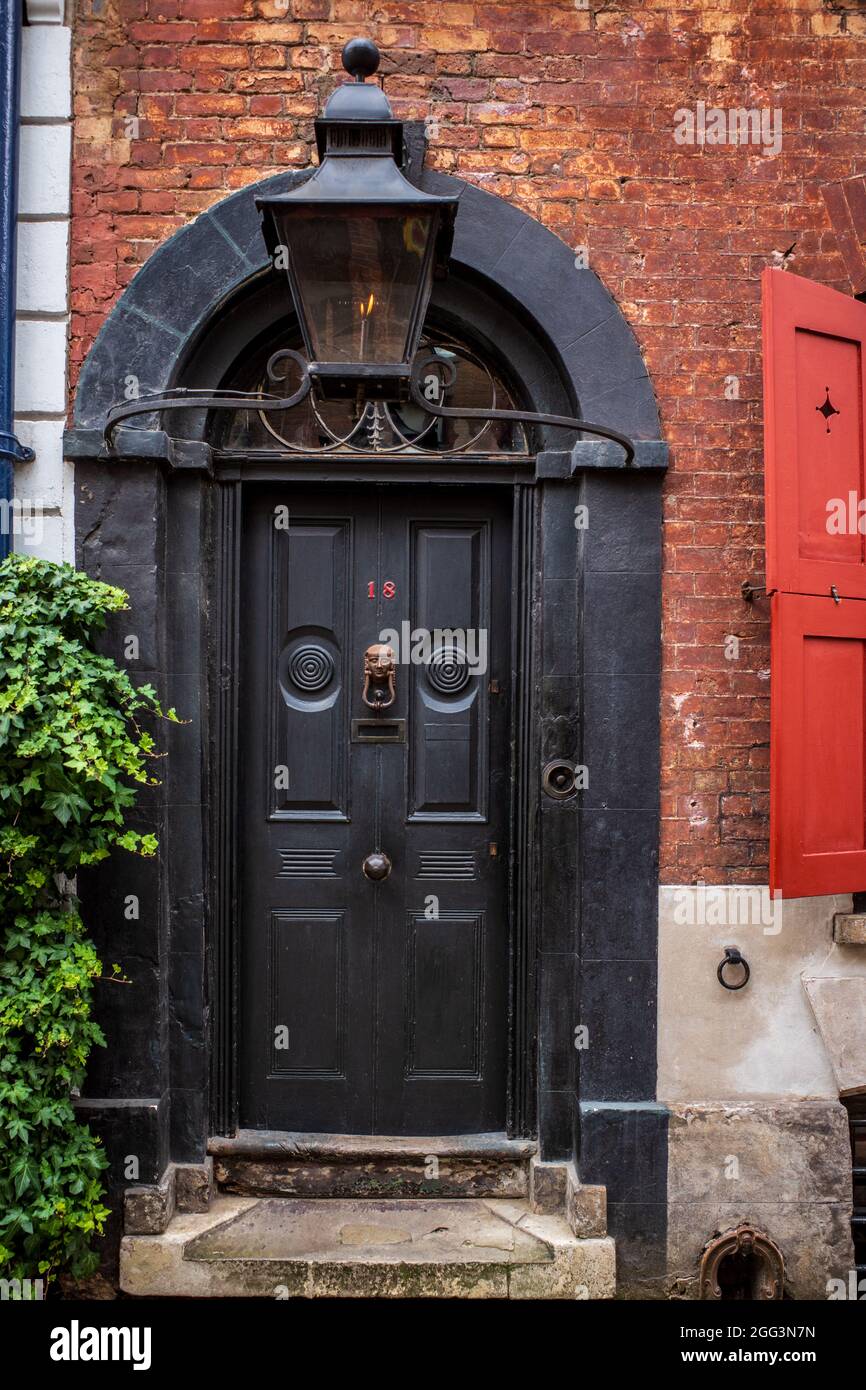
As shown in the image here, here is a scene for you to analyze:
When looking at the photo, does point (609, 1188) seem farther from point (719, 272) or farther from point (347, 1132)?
point (719, 272)

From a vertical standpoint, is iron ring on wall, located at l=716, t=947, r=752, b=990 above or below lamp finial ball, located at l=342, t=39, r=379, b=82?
below

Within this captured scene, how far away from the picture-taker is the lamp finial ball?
8.04 feet

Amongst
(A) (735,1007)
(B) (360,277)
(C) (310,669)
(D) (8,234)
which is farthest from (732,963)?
(D) (8,234)

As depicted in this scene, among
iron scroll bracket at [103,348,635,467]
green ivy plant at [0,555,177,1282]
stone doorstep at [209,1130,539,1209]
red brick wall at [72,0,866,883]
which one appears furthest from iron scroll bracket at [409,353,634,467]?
stone doorstep at [209,1130,539,1209]

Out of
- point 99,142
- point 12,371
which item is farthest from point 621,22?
point 12,371

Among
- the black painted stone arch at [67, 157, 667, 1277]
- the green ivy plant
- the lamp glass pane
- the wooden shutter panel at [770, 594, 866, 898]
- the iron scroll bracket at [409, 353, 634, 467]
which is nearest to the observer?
the lamp glass pane

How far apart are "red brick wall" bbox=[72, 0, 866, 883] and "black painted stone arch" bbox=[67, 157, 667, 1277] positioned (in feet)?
0.43

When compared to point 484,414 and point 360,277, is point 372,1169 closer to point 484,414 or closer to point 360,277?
point 484,414

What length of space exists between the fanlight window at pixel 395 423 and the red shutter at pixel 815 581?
0.97 meters

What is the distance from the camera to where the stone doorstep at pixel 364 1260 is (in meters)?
3.23

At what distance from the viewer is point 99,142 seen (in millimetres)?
3441

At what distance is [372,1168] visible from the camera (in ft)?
11.7

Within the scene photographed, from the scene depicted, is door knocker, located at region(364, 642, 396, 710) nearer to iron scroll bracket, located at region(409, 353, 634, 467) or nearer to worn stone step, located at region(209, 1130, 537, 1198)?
iron scroll bracket, located at region(409, 353, 634, 467)

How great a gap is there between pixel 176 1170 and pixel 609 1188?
1.57 m
